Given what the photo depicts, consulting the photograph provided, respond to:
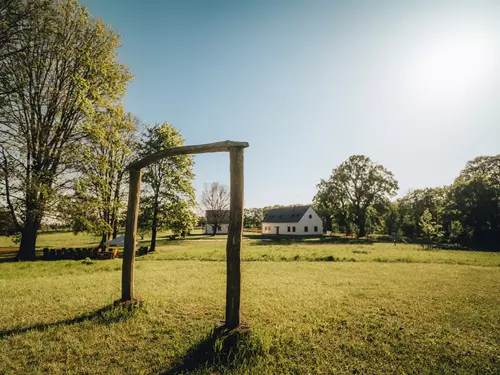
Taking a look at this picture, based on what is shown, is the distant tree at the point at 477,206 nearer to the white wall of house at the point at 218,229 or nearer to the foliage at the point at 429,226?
the foliage at the point at 429,226

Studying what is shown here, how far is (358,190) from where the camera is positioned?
47.6 meters

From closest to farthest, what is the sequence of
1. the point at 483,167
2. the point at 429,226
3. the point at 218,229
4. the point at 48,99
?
the point at 48,99 → the point at 429,226 → the point at 483,167 → the point at 218,229

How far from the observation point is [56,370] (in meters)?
3.66

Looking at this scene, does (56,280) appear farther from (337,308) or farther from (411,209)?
(411,209)

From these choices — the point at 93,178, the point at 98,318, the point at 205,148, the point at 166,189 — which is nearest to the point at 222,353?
the point at 98,318

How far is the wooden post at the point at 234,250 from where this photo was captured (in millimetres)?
4562

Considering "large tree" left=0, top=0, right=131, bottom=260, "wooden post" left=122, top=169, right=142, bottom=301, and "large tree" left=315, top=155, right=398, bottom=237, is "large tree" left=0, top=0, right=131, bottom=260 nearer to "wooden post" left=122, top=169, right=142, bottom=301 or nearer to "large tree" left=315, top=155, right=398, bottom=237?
"wooden post" left=122, top=169, right=142, bottom=301

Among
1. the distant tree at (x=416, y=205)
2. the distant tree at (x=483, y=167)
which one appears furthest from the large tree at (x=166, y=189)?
the distant tree at (x=416, y=205)

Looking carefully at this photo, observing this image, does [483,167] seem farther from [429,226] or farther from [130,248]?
[130,248]

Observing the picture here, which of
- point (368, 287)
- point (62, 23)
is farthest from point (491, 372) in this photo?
point (62, 23)

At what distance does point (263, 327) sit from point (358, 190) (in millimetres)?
47848

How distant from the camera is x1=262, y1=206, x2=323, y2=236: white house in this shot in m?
53.3

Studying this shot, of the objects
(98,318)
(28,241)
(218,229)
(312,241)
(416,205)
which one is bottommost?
(312,241)

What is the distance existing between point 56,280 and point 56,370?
8.03m
